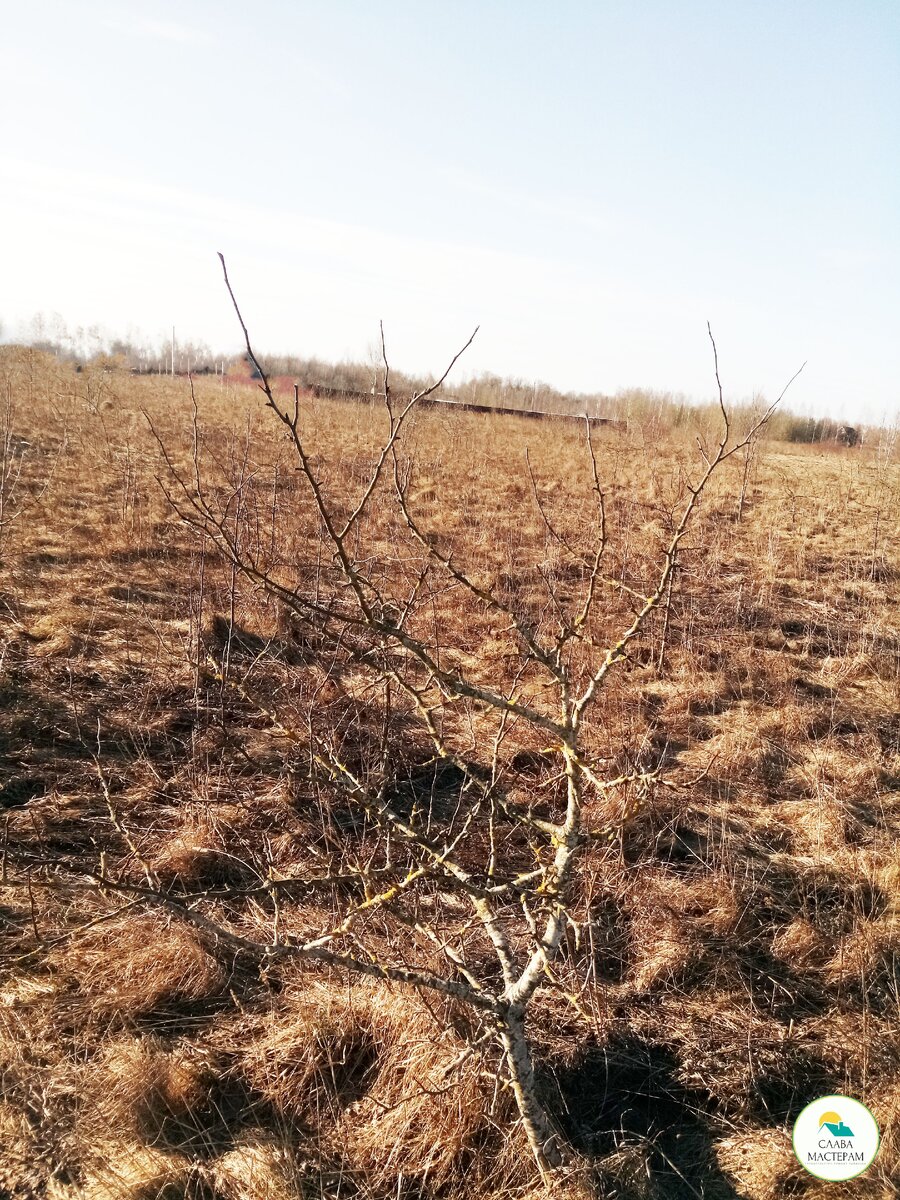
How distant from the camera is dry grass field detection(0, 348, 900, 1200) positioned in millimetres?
1998

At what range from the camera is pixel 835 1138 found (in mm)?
2105

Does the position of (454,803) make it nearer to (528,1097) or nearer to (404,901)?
(404,901)

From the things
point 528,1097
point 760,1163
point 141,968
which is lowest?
point 760,1163

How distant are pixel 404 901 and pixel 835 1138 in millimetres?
1422

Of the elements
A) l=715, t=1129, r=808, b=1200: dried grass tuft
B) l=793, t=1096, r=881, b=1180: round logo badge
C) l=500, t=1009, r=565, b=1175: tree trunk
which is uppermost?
l=500, t=1009, r=565, b=1175: tree trunk

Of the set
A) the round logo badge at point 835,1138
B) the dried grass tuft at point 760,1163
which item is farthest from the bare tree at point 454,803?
the round logo badge at point 835,1138

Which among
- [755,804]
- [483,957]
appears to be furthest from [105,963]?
[755,804]

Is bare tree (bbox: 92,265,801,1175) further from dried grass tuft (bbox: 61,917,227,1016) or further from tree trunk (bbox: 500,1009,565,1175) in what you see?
dried grass tuft (bbox: 61,917,227,1016)

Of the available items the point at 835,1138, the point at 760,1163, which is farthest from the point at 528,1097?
the point at 835,1138

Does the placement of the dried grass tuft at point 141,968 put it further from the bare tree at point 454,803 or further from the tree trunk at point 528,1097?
the tree trunk at point 528,1097

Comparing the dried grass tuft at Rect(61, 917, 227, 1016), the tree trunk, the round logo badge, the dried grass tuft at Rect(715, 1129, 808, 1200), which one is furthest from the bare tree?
the round logo badge

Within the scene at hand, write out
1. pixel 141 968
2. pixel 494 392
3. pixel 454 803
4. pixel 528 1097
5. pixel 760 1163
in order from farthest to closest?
pixel 494 392 < pixel 454 803 < pixel 141 968 < pixel 760 1163 < pixel 528 1097

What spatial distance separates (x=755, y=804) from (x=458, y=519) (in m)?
5.35

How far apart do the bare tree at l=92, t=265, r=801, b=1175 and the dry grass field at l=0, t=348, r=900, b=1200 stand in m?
0.04
